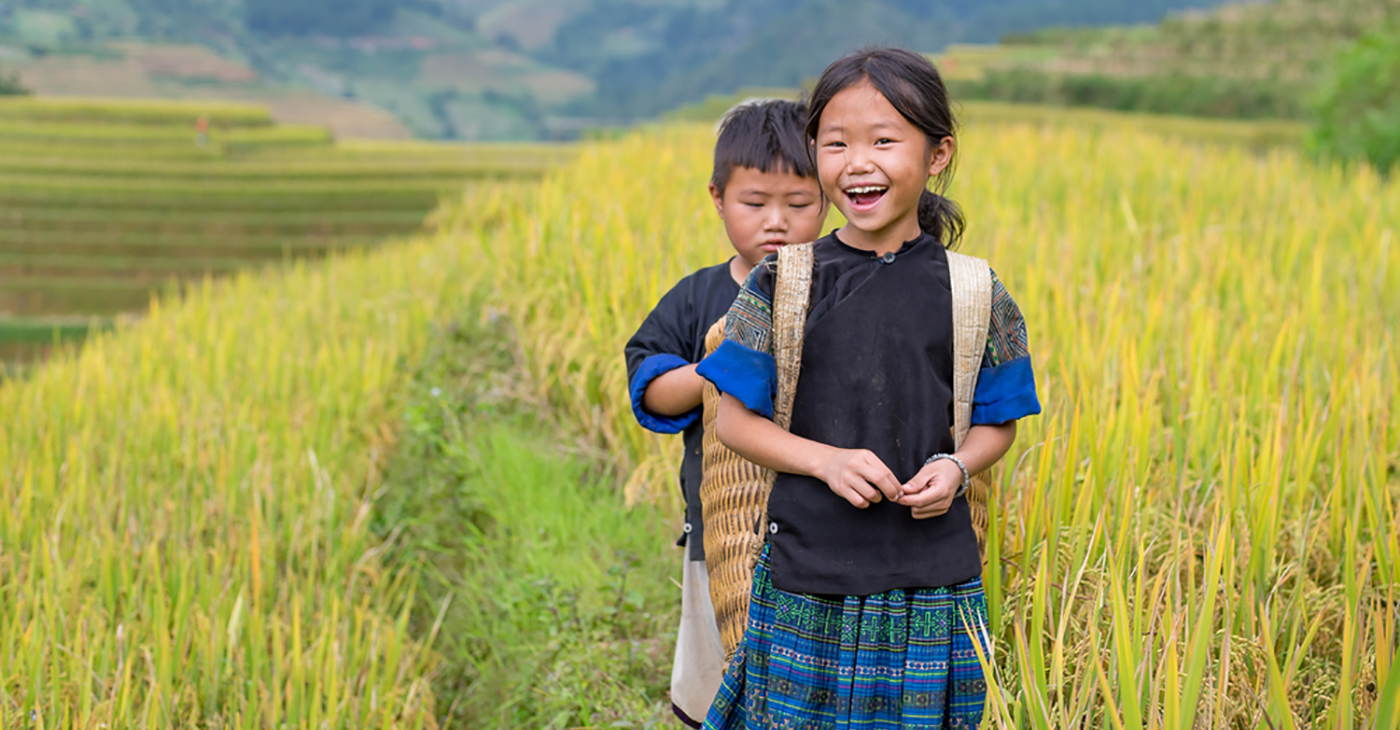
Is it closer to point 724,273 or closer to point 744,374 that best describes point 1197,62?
point 724,273

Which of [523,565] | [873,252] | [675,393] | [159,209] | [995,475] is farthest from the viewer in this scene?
[159,209]

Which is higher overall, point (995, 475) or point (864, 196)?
point (864, 196)

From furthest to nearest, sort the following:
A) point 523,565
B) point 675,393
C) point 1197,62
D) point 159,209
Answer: point 1197,62, point 159,209, point 523,565, point 675,393

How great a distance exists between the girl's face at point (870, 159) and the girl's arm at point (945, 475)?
0.85 feet

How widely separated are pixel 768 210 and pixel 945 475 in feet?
1.84

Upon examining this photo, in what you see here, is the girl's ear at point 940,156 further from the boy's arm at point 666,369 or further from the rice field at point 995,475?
the rice field at point 995,475

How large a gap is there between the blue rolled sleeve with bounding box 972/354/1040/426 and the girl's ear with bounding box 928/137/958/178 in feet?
0.78

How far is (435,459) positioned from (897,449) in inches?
106

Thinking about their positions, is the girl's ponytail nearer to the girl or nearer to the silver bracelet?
the girl

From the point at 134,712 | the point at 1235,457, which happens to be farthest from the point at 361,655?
the point at 1235,457

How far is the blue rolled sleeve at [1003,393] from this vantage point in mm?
1194

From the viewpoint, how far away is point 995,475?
1.87 metres

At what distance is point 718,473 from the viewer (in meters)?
1.36

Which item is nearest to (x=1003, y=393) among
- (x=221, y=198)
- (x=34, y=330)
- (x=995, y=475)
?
(x=995, y=475)
